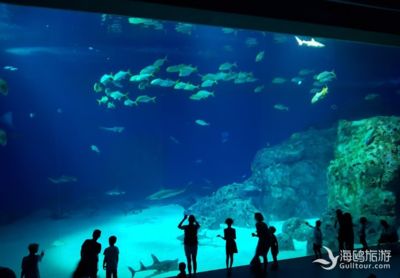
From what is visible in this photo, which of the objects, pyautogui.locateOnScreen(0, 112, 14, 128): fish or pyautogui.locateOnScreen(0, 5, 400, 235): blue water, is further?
pyautogui.locateOnScreen(0, 112, 14, 128): fish

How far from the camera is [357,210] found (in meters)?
9.05

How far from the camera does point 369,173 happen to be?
8930 millimetres

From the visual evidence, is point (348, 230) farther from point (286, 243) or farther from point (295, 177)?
point (295, 177)

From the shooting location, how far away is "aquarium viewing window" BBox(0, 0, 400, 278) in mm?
10297

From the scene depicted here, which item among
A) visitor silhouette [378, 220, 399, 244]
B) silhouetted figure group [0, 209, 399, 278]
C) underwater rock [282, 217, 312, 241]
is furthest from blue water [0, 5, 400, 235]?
silhouetted figure group [0, 209, 399, 278]

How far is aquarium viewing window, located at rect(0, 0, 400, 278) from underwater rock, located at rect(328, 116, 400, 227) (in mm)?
37

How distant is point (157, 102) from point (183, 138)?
359 cm

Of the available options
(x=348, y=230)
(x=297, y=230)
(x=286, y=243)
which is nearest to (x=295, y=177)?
(x=297, y=230)

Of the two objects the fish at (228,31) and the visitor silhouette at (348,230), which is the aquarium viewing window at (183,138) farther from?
the visitor silhouette at (348,230)

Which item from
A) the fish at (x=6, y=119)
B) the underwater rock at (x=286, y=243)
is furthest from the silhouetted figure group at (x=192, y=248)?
the fish at (x=6, y=119)

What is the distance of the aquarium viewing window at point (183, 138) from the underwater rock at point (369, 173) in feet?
0.12

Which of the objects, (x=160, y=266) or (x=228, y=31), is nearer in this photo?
(x=160, y=266)

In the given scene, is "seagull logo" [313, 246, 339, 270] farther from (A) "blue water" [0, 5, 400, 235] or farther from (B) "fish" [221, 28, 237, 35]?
(B) "fish" [221, 28, 237, 35]

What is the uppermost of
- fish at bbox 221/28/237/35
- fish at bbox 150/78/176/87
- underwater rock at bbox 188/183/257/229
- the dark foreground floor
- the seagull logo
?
fish at bbox 221/28/237/35
